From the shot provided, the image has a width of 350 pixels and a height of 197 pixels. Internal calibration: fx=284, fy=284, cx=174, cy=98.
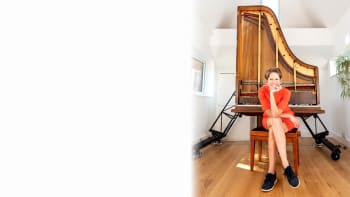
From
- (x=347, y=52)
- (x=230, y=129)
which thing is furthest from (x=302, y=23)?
(x=230, y=129)

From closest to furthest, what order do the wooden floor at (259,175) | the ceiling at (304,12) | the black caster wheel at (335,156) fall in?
1. the wooden floor at (259,175)
2. the black caster wheel at (335,156)
3. the ceiling at (304,12)

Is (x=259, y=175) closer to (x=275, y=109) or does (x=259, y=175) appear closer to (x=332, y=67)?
(x=275, y=109)

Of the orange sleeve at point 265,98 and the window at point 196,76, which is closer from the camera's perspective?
the window at point 196,76

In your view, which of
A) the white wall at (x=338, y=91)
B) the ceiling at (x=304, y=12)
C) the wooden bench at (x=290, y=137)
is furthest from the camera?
the white wall at (x=338, y=91)

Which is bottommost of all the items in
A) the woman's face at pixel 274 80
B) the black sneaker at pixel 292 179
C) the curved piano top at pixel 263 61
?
the black sneaker at pixel 292 179

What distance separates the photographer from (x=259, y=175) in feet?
5.65

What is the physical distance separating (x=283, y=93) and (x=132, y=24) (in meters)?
1.43

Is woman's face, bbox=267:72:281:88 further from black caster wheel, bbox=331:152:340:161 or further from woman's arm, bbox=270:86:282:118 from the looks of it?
black caster wheel, bbox=331:152:340:161

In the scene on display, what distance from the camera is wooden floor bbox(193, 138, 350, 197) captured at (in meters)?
1.38

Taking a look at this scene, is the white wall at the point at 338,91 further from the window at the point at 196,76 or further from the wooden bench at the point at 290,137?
the window at the point at 196,76

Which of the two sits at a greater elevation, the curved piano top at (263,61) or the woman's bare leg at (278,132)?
the curved piano top at (263,61)

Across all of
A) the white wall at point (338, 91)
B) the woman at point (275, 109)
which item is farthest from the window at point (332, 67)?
the woman at point (275, 109)

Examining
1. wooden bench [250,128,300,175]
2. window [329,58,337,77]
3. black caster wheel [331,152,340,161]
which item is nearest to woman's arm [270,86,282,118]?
wooden bench [250,128,300,175]

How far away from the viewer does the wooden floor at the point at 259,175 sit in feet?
4.54
